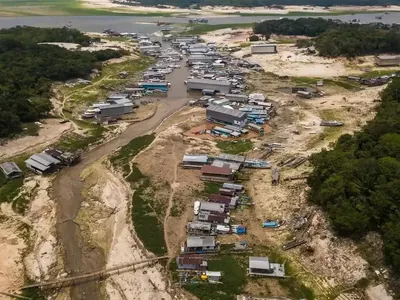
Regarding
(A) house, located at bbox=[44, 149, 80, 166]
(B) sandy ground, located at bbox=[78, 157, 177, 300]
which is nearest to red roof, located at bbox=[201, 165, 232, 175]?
(B) sandy ground, located at bbox=[78, 157, 177, 300]

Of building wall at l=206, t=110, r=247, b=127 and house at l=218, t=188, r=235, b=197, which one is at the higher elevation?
building wall at l=206, t=110, r=247, b=127

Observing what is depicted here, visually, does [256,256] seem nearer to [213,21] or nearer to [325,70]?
[325,70]

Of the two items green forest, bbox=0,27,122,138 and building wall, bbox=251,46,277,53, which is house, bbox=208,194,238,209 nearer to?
green forest, bbox=0,27,122,138

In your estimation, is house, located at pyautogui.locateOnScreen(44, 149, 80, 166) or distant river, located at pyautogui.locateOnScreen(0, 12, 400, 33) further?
distant river, located at pyautogui.locateOnScreen(0, 12, 400, 33)

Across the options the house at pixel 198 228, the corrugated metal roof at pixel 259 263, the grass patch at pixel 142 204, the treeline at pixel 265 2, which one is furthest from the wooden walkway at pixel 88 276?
the treeline at pixel 265 2

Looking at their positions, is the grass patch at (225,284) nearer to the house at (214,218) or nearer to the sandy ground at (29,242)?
the house at (214,218)

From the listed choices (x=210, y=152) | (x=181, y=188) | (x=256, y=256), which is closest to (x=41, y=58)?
(x=210, y=152)
